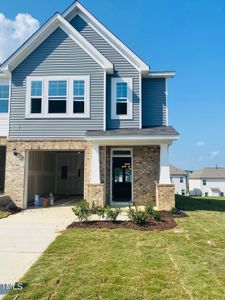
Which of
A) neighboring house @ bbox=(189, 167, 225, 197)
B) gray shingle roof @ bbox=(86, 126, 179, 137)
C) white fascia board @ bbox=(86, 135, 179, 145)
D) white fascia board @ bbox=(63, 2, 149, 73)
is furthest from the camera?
neighboring house @ bbox=(189, 167, 225, 197)

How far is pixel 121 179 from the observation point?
49.5 feet

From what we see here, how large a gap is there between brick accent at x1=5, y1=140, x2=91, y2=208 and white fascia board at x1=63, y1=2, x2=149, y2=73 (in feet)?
15.8

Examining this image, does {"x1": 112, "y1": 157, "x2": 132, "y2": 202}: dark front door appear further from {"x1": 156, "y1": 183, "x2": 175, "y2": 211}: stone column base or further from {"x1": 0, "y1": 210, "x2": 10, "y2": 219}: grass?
{"x1": 0, "y1": 210, "x2": 10, "y2": 219}: grass

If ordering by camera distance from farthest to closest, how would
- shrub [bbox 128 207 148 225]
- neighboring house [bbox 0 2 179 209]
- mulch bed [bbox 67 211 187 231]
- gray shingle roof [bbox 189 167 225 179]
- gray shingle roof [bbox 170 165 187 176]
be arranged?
gray shingle roof [bbox 189 167 225 179], gray shingle roof [bbox 170 165 187 176], neighboring house [bbox 0 2 179 209], shrub [bbox 128 207 148 225], mulch bed [bbox 67 211 187 231]

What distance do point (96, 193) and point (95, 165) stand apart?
4.22 ft

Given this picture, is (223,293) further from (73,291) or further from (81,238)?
(81,238)

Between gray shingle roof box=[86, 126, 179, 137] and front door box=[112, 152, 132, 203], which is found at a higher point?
gray shingle roof box=[86, 126, 179, 137]

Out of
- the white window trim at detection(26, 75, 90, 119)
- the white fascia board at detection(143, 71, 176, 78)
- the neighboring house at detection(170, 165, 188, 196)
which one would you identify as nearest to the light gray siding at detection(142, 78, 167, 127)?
the white fascia board at detection(143, 71, 176, 78)

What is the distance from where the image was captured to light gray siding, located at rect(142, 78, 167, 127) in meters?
14.9

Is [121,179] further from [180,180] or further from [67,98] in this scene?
[180,180]

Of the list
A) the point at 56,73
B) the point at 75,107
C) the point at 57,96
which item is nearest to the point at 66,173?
the point at 75,107

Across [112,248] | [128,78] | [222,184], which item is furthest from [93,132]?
[222,184]

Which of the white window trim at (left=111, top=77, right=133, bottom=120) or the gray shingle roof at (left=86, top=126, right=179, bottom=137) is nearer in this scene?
the gray shingle roof at (left=86, top=126, right=179, bottom=137)

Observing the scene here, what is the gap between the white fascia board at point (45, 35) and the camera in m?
14.1
